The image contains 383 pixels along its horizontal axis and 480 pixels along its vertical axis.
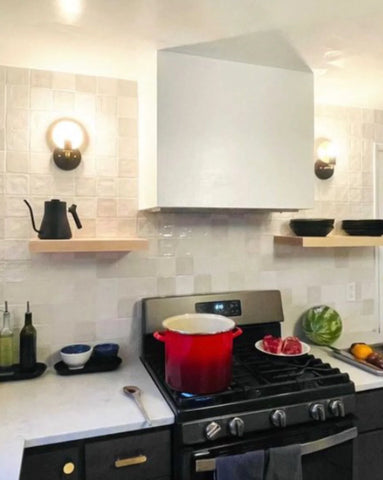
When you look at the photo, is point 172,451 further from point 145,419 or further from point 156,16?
point 156,16

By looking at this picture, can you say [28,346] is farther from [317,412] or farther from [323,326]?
[323,326]

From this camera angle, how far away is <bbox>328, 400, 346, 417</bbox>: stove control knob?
1.46 meters

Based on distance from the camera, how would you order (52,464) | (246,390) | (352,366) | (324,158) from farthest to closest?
(324,158) → (352,366) → (246,390) → (52,464)

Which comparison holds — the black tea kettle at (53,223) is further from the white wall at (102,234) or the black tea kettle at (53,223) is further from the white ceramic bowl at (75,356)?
the white ceramic bowl at (75,356)

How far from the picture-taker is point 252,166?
5.74ft

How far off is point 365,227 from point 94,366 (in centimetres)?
155

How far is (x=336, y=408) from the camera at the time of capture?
4.81ft

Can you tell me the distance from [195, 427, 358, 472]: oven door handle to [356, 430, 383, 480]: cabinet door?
173 mm

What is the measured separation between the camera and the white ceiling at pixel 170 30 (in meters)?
1.26

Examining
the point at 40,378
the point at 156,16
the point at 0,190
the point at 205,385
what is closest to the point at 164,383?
the point at 205,385

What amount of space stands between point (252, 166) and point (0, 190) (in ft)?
3.60

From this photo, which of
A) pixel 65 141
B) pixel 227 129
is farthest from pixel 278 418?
pixel 65 141

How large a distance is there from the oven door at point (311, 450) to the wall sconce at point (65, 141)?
1.27m

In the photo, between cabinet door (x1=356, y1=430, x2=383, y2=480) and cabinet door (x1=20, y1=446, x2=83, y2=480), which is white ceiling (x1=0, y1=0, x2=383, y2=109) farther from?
cabinet door (x1=356, y1=430, x2=383, y2=480)
